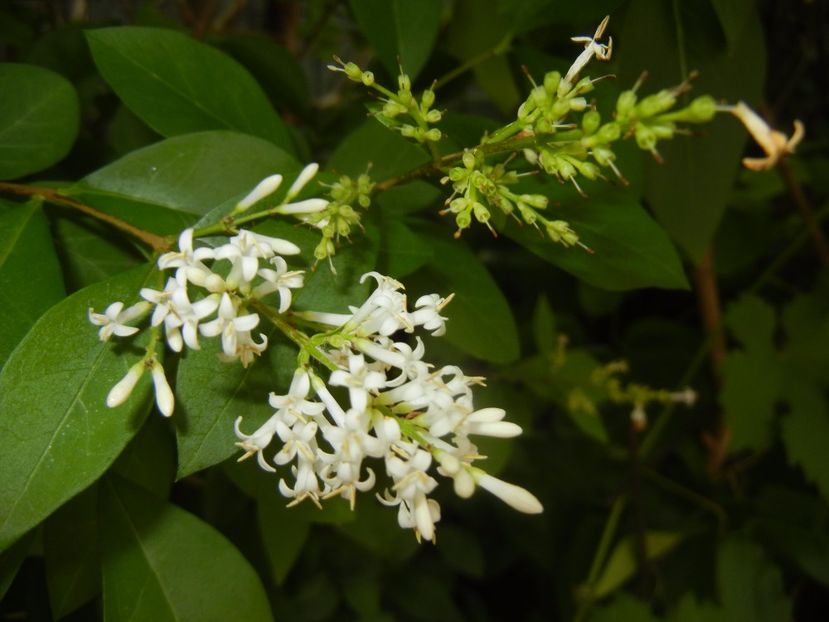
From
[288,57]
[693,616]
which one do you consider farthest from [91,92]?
[693,616]

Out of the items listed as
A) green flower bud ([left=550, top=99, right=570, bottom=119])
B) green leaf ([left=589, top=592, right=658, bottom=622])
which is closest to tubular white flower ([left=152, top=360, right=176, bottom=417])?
green flower bud ([left=550, top=99, right=570, bottom=119])

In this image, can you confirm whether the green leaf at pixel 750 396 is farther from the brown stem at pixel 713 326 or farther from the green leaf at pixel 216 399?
the green leaf at pixel 216 399

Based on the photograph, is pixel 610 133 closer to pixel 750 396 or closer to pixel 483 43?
pixel 483 43

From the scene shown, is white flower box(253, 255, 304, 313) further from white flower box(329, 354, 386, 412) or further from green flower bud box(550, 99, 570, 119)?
green flower bud box(550, 99, 570, 119)

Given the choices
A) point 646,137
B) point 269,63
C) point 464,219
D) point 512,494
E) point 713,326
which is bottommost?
point 713,326

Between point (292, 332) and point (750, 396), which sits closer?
point (292, 332)

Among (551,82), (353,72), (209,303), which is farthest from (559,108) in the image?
(209,303)

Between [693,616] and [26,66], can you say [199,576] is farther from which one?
[693,616]

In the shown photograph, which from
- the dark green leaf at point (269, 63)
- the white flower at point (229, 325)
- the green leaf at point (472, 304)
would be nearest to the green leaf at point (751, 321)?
the green leaf at point (472, 304)

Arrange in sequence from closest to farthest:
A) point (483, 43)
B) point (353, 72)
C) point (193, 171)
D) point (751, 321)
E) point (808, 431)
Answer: point (353, 72) < point (193, 171) < point (483, 43) < point (808, 431) < point (751, 321)
